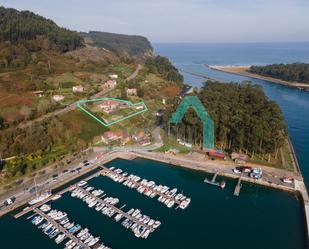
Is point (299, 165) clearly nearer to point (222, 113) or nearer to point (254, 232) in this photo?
point (222, 113)

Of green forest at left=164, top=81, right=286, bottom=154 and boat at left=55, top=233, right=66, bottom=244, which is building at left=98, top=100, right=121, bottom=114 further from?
boat at left=55, top=233, right=66, bottom=244

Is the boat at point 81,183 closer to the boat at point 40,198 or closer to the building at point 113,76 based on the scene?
the boat at point 40,198

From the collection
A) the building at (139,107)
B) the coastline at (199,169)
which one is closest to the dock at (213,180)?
the coastline at (199,169)

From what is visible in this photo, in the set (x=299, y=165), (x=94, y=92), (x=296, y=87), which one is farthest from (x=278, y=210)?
(x=296, y=87)

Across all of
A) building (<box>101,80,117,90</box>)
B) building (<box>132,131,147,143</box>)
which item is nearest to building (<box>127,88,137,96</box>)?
building (<box>101,80,117,90</box>)

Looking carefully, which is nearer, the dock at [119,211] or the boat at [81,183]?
the dock at [119,211]
